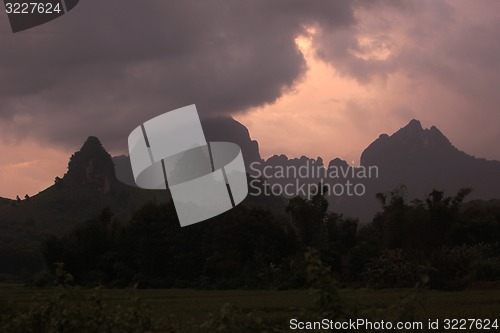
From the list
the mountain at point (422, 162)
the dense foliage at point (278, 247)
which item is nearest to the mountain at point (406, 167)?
the mountain at point (422, 162)

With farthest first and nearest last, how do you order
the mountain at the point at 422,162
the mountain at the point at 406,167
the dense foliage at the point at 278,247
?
the mountain at the point at 406,167
the mountain at the point at 422,162
the dense foliage at the point at 278,247

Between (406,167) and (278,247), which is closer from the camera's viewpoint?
(278,247)

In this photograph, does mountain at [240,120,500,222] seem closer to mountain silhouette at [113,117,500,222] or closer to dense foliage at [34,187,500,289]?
mountain silhouette at [113,117,500,222]

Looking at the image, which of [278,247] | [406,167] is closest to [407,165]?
[406,167]

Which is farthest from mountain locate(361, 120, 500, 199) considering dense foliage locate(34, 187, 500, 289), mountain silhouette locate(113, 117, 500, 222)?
dense foliage locate(34, 187, 500, 289)

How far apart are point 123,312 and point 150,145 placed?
2607 centimetres

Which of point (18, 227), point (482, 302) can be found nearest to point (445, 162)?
point (18, 227)

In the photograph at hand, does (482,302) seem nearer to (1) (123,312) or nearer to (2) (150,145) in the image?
(1) (123,312)

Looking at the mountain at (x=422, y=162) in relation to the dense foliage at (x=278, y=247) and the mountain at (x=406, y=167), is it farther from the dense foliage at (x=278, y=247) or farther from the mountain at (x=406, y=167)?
the dense foliage at (x=278, y=247)

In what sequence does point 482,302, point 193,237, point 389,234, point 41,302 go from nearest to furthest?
point 41,302 < point 482,302 < point 389,234 < point 193,237

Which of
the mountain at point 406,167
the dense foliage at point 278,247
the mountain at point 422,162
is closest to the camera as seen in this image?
the dense foliage at point 278,247

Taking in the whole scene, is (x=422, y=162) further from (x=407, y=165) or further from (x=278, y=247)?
(x=278, y=247)

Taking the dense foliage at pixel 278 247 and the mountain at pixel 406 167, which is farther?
the mountain at pixel 406 167

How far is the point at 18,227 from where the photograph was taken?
7562 cm
